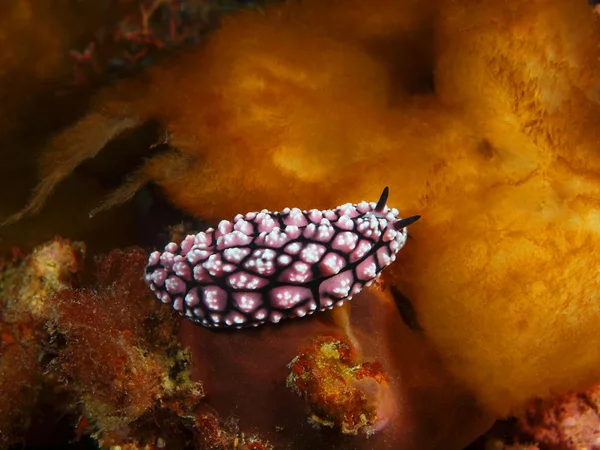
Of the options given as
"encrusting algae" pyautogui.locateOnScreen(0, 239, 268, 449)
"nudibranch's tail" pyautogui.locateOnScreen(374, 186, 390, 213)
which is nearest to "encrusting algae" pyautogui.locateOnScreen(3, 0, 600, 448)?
"encrusting algae" pyautogui.locateOnScreen(0, 239, 268, 449)

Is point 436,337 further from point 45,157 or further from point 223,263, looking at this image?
point 45,157

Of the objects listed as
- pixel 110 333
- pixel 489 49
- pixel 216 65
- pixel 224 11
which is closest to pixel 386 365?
pixel 110 333

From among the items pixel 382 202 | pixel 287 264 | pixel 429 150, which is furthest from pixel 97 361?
pixel 429 150

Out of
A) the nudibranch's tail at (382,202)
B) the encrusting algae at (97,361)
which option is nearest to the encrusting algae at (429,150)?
the encrusting algae at (97,361)

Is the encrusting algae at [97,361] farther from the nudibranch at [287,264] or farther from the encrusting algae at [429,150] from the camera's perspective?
the nudibranch at [287,264]

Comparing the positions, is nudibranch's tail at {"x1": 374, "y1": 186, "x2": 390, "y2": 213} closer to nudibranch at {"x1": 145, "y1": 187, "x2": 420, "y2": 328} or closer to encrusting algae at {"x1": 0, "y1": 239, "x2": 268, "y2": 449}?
nudibranch at {"x1": 145, "y1": 187, "x2": 420, "y2": 328}

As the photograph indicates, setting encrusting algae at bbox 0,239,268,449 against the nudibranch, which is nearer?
the nudibranch

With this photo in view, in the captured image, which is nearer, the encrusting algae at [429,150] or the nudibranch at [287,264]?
the nudibranch at [287,264]

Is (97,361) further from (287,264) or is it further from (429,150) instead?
(429,150)

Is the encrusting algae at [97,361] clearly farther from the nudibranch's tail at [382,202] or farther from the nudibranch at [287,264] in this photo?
the nudibranch's tail at [382,202]
